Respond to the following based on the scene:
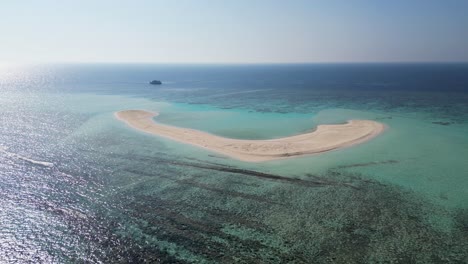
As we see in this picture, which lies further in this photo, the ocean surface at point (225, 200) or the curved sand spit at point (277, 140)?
the curved sand spit at point (277, 140)

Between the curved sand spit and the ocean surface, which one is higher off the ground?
the curved sand spit

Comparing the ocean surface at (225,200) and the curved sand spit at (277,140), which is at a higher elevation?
the curved sand spit at (277,140)

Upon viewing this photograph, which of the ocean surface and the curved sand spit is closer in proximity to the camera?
the ocean surface

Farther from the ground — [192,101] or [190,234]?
[192,101]

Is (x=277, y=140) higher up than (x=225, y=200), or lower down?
higher up

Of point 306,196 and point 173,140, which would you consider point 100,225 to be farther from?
point 173,140

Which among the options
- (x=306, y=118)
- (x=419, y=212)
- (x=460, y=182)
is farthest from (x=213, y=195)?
(x=306, y=118)

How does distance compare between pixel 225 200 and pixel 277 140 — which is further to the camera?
pixel 277 140

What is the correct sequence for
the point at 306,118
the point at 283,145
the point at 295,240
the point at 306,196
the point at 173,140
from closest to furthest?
the point at 295,240
the point at 306,196
the point at 283,145
the point at 173,140
the point at 306,118
